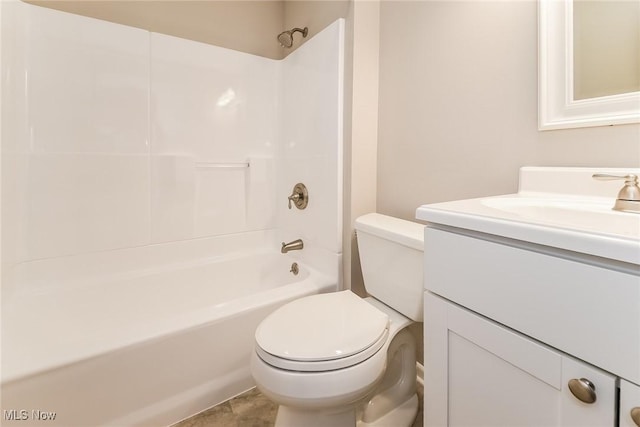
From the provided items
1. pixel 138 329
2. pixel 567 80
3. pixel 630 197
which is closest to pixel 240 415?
pixel 138 329

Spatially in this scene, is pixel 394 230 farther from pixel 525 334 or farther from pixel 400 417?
pixel 400 417

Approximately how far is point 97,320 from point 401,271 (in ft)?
4.81

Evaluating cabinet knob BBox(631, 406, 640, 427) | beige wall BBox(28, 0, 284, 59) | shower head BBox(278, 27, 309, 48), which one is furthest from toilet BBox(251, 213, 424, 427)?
beige wall BBox(28, 0, 284, 59)

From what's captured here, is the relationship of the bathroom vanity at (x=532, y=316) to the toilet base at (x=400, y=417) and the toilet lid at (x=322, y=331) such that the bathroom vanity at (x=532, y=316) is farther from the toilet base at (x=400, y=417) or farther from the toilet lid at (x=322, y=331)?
the toilet base at (x=400, y=417)

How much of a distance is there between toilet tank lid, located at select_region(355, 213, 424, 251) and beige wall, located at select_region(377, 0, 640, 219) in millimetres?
195

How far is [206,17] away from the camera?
6.05 feet

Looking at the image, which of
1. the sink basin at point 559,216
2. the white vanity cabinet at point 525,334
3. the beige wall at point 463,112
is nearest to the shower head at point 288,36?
the beige wall at point 463,112

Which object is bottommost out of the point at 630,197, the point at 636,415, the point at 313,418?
the point at 313,418

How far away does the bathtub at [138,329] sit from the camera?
38.7 inches

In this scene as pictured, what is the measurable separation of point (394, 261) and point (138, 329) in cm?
97

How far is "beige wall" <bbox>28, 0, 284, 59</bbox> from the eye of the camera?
1.57 meters

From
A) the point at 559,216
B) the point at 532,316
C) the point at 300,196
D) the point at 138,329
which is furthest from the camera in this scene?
the point at 300,196

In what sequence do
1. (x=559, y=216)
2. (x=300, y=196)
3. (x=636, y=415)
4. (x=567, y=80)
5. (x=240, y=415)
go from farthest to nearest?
(x=300, y=196) → (x=240, y=415) → (x=567, y=80) → (x=559, y=216) → (x=636, y=415)

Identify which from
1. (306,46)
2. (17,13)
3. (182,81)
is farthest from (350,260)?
(17,13)
